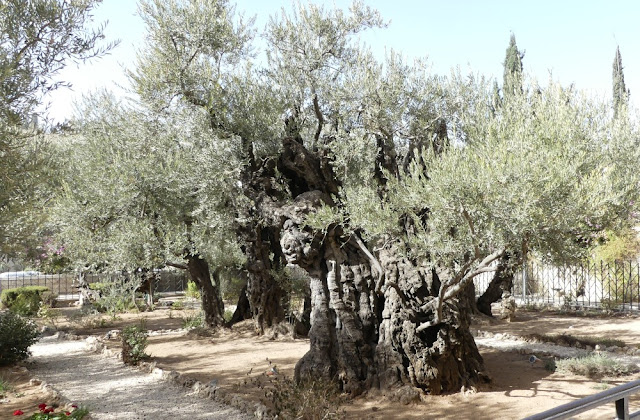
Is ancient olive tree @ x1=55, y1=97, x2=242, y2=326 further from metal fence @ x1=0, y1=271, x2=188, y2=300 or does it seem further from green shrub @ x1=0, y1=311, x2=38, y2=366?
metal fence @ x1=0, y1=271, x2=188, y2=300

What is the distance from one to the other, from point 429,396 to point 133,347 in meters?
6.57

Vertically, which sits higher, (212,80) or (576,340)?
(212,80)

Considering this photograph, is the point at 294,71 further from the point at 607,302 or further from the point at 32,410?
the point at 607,302

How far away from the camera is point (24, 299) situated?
19.8m

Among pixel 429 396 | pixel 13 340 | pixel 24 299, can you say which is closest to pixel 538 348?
pixel 429 396

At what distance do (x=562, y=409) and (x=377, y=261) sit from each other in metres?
6.07

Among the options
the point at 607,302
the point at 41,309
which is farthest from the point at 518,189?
the point at 41,309

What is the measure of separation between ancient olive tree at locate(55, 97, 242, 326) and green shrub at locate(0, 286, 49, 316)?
6771 mm

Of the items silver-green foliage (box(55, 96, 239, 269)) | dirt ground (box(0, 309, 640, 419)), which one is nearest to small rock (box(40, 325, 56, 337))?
dirt ground (box(0, 309, 640, 419))

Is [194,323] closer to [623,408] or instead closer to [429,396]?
[429,396]

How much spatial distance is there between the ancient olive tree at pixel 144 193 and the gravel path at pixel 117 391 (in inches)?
94.6

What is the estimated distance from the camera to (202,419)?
23.9 ft

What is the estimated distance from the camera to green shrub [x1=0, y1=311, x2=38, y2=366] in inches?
430

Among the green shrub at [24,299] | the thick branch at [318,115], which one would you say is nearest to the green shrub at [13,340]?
the thick branch at [318,115]
